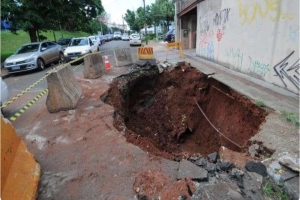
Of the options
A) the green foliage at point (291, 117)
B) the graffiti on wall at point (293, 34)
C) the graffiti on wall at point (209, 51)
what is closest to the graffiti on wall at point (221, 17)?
the graffiti on wall at point (209, 51)

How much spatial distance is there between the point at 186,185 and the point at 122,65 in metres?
10.2

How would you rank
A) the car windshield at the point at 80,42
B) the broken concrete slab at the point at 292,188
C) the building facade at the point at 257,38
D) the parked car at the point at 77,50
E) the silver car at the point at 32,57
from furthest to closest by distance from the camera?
the car windshield at the point at 80,42
the parked car at the point at 77,50
the silver car at the point at 32,57
the building facade at the point at 257,38
the broken concrete slab at the point at 292,188

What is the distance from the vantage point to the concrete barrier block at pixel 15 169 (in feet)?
9.13

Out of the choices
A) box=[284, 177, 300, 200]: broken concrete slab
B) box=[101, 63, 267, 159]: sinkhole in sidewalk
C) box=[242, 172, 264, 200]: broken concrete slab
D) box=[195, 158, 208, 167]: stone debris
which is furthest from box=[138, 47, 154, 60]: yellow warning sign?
box=[284, 177, 300, 200]: broken concrete slab

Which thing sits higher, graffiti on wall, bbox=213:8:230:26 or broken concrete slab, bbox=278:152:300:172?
graffiti on wall, bbox=213:8:230:26

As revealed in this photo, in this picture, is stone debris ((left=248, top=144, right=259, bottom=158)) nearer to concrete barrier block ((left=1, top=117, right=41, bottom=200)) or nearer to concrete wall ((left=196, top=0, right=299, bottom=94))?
concrete wall ((left=196, top=0, right=299, bottom=94))

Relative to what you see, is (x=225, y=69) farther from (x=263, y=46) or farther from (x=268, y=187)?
(x=268, y=187)

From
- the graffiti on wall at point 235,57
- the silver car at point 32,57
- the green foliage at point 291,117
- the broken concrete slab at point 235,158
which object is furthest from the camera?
the silver car at point 32,57

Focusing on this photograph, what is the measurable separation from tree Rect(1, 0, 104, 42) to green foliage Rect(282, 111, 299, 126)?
16776 millimetres

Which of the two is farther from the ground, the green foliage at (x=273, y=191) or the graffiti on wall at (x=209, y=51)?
the graffiti on wall at (x=209, y=51)

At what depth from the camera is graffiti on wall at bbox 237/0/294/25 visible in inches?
243

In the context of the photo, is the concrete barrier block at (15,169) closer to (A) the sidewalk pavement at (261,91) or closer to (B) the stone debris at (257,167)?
(B) the stone debris at (257,167)

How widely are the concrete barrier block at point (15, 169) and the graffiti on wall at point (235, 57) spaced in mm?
8018

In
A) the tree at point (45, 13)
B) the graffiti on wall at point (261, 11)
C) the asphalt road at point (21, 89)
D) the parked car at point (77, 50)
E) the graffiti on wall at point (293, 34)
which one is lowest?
the asphalt road at point (21, 89)
